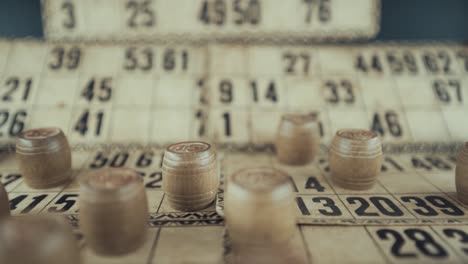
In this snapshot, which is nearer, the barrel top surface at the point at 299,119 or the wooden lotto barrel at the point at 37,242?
the wooden lotto barrel at the point at 37,242

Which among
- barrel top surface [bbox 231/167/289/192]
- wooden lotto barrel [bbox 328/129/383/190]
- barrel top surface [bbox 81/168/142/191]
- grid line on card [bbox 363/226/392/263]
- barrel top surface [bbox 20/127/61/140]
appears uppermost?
barrel top surface [bbox 20/127/61/140]

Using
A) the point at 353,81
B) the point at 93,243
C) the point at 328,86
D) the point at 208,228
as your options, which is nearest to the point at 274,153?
the point at 328,86

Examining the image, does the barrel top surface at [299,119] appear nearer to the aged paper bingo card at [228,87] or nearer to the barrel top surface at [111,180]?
the aged paper bingo card at [228,87]

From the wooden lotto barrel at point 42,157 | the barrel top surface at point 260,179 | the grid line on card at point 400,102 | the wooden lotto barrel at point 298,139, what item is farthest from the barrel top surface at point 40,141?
the grid line on card at point 400,102

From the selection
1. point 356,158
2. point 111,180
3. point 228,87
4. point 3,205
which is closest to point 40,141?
point 3,205

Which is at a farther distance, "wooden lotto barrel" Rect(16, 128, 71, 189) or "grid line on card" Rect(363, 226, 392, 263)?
"wooden lotto barrel" Rect(16, 128, 71, 189)

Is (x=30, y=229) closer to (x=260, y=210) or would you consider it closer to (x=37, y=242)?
(x=37, y=242)

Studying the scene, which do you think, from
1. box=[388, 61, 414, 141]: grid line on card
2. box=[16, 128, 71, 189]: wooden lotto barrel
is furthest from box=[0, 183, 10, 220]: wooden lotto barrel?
box=[388, 61, 414, 141]: grid line on card

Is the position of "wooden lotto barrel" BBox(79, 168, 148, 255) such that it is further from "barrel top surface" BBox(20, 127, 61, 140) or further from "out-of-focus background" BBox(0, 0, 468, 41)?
"out-of-focus background" BBox(0, 0, 468, 41)
